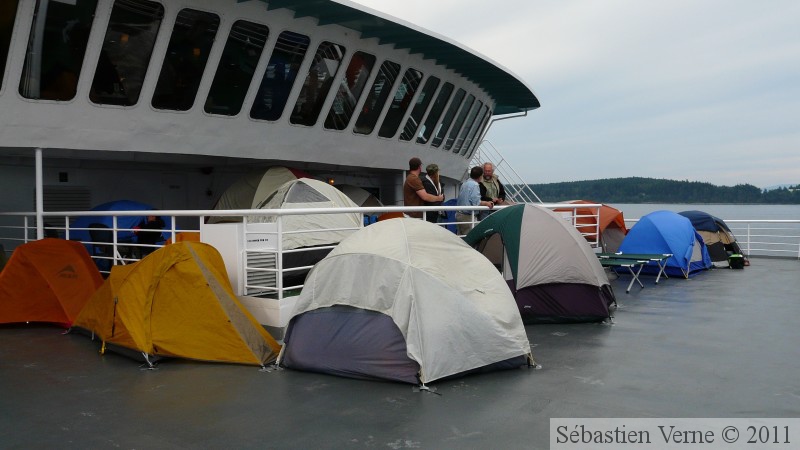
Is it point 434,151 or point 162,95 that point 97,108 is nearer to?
point 162,95

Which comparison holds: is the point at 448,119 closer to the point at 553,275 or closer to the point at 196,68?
the point at 196,68

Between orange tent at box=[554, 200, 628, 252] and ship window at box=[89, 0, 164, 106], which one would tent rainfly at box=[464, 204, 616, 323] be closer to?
orange tent at box=[554, 200, 628, 252]

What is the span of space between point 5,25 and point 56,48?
0.79 meters

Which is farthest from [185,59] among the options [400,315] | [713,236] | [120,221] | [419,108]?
[713,236]

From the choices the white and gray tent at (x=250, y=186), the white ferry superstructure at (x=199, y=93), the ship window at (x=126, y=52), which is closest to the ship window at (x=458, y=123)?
the white ferry superstructure at (x=199, y=93)

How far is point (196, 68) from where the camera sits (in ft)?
40.4

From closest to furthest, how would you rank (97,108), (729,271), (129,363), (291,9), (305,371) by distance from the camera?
(305,371), (129,363), (97,108), (291,9), (729,271)

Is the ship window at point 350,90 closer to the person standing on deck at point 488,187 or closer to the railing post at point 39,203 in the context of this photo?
the person standing on deck at point 488,187

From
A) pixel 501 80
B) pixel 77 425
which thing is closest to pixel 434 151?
pixel 501 80

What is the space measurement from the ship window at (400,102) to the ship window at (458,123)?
368cm

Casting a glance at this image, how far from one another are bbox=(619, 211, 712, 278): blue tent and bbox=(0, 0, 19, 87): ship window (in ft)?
41.2

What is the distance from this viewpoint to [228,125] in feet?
43.4

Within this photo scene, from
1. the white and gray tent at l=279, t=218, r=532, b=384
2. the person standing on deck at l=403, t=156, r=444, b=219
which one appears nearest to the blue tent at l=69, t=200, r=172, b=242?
the person standing on deck at l=403, t=156, r=444, b=219

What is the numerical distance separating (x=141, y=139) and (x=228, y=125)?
1.86 m
